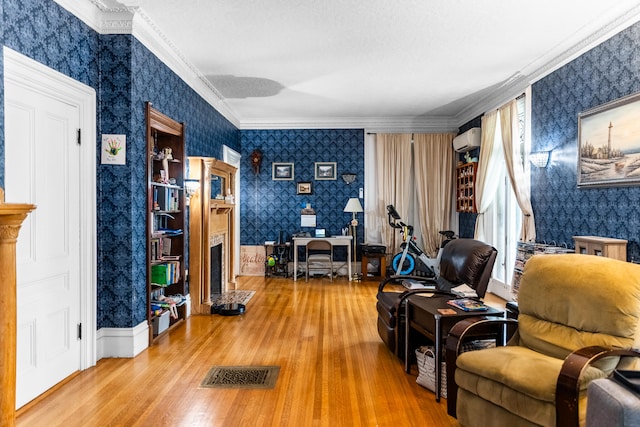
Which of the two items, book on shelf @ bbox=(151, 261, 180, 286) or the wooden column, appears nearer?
the wooden column

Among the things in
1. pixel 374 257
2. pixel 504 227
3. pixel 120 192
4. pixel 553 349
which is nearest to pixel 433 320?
pixel 553 349

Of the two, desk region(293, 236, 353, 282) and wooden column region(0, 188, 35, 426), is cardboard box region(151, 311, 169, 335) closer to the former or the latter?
wooden column region(0, 188, 35, 426)

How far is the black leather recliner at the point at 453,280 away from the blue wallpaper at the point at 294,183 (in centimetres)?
398

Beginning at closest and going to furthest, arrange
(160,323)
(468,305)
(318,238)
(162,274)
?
(468,305), (160,323), (162,274), (318,238)

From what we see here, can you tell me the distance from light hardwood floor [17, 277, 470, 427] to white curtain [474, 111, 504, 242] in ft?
8.74

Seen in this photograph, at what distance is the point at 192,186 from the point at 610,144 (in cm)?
424

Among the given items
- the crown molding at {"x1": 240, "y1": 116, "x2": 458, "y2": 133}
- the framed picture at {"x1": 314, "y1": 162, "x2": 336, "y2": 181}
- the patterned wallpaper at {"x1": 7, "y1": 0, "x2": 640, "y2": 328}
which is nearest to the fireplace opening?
the patterned wallpaper at {"x1": 7, "y1": 0, "x2": 640, "y2": 328}

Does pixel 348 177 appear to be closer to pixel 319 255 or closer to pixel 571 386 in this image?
pixel 319 255

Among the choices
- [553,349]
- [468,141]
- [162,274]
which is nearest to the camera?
[553,349]

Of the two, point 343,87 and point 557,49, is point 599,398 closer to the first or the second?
point 557,49

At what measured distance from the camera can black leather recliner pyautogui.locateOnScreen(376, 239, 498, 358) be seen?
3383mm

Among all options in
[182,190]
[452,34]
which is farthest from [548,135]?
[182,190]

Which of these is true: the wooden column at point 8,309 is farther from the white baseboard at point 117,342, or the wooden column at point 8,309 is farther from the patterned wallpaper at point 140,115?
the white baseboard at point 117,342

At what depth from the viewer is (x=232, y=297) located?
5781 mm
